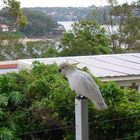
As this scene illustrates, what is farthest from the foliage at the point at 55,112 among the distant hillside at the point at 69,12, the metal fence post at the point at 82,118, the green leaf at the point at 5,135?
the distant hillside at the point at 69,12

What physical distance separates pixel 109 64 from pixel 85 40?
8.40 m

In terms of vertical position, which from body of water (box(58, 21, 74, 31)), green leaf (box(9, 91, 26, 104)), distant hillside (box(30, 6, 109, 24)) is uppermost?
distant hillside (box(30, 6, 109, 24))

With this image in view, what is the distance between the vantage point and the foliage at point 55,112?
411cm

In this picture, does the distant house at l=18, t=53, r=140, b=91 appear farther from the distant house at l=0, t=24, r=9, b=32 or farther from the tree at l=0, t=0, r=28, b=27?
the distant house at l=0, t=24, r=9, b=32

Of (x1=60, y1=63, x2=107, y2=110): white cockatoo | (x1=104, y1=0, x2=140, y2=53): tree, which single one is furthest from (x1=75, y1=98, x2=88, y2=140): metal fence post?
(x1=104, y1=0, x2=140, y2=53): tree

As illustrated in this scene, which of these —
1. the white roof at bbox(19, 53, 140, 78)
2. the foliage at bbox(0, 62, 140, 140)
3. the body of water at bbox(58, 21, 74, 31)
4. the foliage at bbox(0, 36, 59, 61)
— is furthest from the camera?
the foliage at bbox(0, 36, 59, 61)

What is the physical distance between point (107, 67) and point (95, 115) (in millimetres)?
4592

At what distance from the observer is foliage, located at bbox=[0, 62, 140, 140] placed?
411cm

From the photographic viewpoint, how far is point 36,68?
5.73 m

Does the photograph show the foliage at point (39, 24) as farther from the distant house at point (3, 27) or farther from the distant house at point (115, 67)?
the distant house at point (115, 67)

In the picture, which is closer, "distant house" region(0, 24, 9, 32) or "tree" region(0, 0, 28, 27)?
"tree" region(0, 0, 28, 27)

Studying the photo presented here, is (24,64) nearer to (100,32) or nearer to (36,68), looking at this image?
(36,68)

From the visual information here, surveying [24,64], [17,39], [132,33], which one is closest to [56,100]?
[24,64]

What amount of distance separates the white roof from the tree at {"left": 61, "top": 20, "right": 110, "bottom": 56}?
23.1ft
